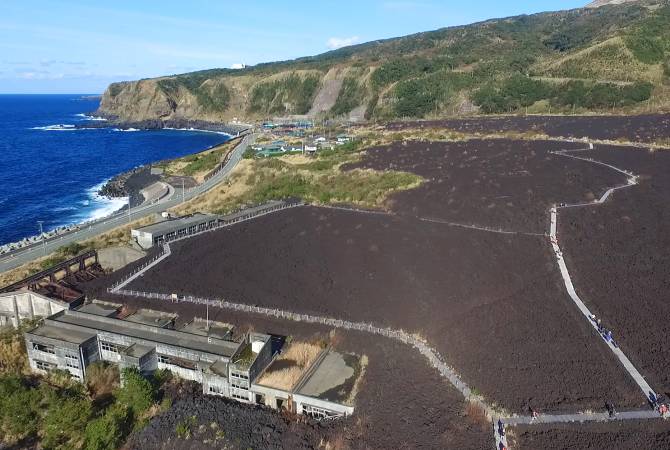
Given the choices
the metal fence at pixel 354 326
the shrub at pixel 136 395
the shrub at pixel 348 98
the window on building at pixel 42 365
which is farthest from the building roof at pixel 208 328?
the shrub at pixel 348 98

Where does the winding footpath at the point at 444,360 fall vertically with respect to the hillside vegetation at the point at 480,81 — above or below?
below

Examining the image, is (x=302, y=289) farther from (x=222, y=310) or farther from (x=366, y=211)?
(x=366, y=211)

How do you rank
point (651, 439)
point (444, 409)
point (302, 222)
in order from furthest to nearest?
point (302, 222) < point (444, 409) < point (651, 439)

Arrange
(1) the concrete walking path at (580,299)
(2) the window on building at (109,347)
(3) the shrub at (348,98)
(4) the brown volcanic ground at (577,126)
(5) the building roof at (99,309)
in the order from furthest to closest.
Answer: (3) the shrub at (348,98)
(4) the brown volcanic ground at (577,126)
(5) the building roof at (99,309)
(2) the window on building at (109,347)
(1) the concrete walking path at (580,299)

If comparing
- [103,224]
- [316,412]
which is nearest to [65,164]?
[103,224]

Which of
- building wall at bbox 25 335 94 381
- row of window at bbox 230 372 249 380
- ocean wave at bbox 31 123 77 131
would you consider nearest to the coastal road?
building wall at bbox 25 335 94 381

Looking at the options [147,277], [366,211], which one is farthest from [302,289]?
[366,211]

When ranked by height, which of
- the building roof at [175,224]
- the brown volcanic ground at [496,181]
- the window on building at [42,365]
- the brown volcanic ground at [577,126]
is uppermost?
the brown volcanic ground at [577,126]

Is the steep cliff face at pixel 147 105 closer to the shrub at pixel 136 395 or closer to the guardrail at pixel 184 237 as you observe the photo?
the guardrail at pixel 184 237

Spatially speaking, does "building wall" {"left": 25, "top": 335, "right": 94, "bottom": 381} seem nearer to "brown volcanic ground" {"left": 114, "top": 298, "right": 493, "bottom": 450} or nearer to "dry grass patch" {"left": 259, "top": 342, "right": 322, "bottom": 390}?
"brown volcanic ground" {"left": 114, "top": 298, "right": 493, "bottom": 450}
